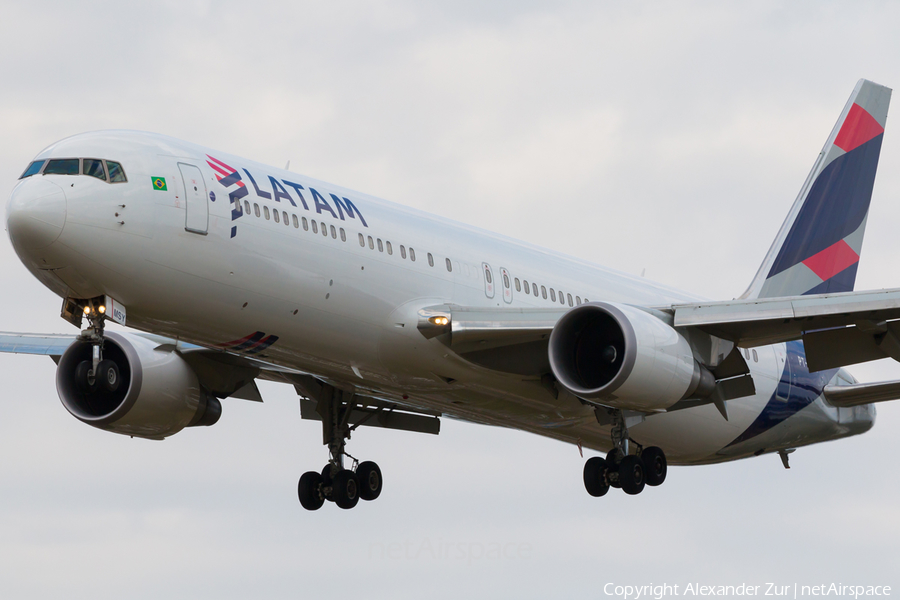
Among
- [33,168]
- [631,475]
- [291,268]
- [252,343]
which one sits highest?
[33,168]

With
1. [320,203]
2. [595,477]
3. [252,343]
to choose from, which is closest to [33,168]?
[252,343]

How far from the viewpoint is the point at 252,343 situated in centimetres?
1902

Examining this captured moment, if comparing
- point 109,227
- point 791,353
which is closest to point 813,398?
point 791,353

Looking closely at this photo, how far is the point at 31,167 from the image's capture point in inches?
679

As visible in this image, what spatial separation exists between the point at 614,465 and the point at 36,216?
38.1ft

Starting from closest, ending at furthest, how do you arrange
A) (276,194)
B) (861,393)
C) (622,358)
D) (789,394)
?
(276,194) → (622,358) → (861,393) → (789,394)

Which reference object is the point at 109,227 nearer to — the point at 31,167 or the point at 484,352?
the point at 31,167

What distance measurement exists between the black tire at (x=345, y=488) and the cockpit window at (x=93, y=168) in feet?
31.0

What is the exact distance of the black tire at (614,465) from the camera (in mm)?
23094

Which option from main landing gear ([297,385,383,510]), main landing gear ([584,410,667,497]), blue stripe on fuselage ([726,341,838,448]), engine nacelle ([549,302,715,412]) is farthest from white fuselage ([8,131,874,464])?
blue stripe on fuselage ([726,341,838,448])

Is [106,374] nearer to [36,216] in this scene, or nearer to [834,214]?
[36,216]

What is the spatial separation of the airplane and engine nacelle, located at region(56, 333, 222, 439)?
0.04 m

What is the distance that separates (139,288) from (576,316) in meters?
6.78

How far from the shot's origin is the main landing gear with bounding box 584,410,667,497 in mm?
22844
